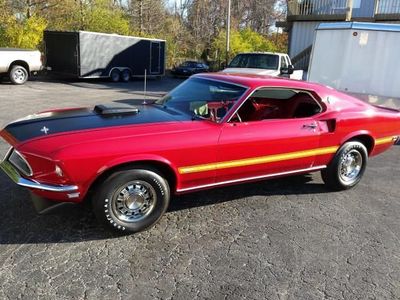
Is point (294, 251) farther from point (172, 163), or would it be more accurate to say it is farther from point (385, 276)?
point (172, 163)

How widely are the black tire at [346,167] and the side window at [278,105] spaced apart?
2.21 feet

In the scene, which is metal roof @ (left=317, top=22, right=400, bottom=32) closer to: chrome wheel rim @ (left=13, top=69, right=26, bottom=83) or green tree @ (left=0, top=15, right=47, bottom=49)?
chrome wheel rim @ (left=13, top=69, right=26, bottom=83)

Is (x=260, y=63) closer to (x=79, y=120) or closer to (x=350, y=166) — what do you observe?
(x=350, y=166)

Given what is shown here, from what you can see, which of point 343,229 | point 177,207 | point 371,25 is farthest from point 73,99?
point 343,229

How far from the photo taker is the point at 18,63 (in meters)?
16.5

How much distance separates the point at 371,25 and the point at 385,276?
727cm

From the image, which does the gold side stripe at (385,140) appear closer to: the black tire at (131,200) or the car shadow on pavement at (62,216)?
the car shadow on pavement at (62,216)

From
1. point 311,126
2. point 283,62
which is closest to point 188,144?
point 311,126

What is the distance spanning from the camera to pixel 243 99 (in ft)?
14.9

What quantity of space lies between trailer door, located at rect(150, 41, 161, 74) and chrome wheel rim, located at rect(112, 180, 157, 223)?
65.5 feet

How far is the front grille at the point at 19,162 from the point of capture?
3.72 m

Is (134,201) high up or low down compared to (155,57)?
down

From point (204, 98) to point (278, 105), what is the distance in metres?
1.23

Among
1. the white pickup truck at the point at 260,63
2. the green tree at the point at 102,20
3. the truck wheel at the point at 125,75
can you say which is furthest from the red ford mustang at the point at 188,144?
the green tree at the point at 102,20
